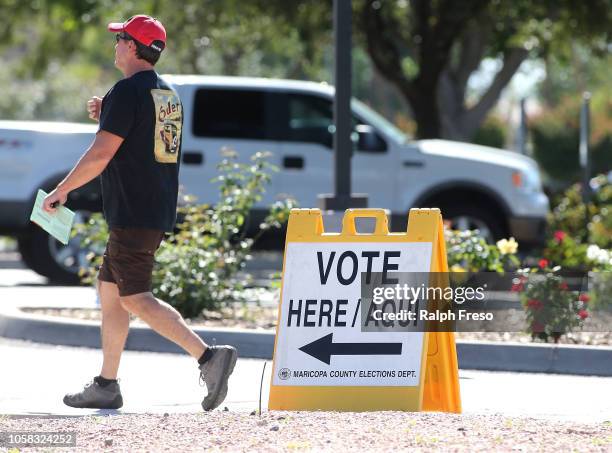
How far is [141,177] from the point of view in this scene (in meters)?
7.31

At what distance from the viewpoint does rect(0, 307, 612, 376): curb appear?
9.30 meters

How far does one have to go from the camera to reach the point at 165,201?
737 cm

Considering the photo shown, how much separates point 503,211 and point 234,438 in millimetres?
10293

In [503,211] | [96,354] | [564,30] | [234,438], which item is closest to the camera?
[234,438]

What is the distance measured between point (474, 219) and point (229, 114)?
9.35 ft

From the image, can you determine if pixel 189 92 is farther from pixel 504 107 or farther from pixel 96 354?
pixel 504 107

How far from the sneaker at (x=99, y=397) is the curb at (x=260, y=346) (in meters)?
1.90

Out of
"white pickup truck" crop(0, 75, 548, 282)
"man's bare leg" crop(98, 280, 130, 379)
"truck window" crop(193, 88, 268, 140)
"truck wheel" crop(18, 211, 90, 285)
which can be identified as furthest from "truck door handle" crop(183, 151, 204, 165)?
"man's bare leg" crop(98, 280, 130, 379)

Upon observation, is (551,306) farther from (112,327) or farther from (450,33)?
(450,33)

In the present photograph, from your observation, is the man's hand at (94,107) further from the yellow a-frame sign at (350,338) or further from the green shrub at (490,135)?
the green shrub at (490,135)

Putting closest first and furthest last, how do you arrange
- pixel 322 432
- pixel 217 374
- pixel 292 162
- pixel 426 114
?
1. pixel 322 432
2. pixel 217 374
3. pixel 292 162
4. pixel 426 114

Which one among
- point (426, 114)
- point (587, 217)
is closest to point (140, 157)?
point (587, 217)

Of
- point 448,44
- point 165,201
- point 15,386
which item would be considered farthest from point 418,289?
point 448,44

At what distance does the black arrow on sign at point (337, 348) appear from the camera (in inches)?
279
